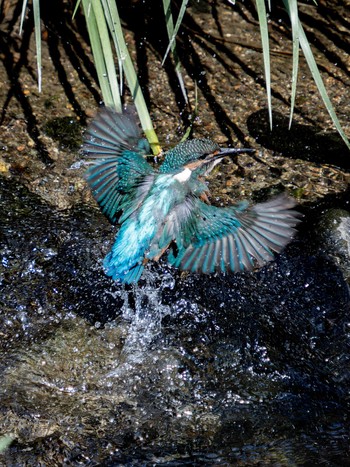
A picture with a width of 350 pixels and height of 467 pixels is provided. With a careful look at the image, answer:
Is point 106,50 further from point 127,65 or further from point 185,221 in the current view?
point 185,221

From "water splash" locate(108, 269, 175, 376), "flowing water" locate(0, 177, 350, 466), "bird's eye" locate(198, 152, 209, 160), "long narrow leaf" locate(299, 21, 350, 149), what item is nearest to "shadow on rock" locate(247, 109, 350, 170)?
"flowing water" locate(0, 177, 350, 466)

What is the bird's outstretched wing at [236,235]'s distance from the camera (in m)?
3.15

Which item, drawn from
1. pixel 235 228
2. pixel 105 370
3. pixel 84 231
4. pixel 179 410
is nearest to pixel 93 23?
pixel 84 231

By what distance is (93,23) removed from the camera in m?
3.76

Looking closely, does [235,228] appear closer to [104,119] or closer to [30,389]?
[104,119]

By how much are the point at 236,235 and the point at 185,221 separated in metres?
0.25

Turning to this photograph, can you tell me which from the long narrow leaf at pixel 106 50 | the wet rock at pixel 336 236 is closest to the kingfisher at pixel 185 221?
the long narrow leaf at pixel 106 50

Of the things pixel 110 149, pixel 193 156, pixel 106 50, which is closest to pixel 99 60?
pixel 106 50

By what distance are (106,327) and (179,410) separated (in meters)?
0.65

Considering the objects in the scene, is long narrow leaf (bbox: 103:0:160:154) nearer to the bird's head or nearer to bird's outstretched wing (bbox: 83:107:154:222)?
bird's outstretched wing (bbox: 83:107:154:222)

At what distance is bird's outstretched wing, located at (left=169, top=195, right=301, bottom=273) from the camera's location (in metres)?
3.15

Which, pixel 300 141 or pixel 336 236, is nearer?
pixel 336 236

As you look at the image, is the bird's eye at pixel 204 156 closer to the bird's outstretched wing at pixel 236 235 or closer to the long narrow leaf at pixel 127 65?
the bird's outstretched wing at pixel 236 235

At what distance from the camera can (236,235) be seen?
3229 mm
